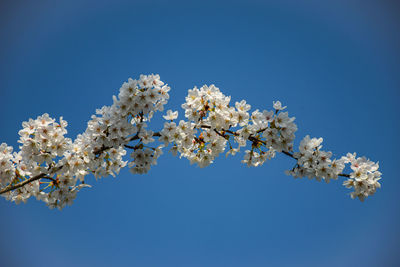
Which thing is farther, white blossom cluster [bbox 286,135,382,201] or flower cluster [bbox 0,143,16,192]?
flower cluster [bbox 0,143,16,192]

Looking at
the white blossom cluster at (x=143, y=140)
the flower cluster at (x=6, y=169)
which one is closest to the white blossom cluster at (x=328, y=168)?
the white blossom cluster at (x=143, y=140)

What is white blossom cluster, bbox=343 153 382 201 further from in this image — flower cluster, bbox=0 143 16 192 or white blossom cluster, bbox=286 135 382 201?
flower cluster, bbox=0 143 16 192

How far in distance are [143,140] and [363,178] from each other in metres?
4.17

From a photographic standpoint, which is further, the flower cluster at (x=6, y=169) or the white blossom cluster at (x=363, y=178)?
the flower cluster at (x=6, y=169)

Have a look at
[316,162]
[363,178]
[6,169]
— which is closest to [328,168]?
[316,162]

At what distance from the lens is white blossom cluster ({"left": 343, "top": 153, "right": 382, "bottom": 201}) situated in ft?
15.9

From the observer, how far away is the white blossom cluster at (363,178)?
484 cm

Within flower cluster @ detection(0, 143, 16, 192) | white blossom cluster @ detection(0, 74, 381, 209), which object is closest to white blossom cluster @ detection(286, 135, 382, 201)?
white blossom cluster @ detection(0, 74, 381, 209)

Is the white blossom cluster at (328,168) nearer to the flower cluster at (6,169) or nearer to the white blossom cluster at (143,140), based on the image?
the white blossom cluster at (143,140)

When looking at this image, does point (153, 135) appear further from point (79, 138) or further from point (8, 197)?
point (8, 197)

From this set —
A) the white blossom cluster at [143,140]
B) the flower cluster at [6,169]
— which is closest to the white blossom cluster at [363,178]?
the white blossom cluster at [143,140]

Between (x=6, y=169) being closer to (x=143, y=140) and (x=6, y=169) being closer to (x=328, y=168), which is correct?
(x=143, y=140)

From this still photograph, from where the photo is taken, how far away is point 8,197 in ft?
18.4

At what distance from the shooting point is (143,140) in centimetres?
475
